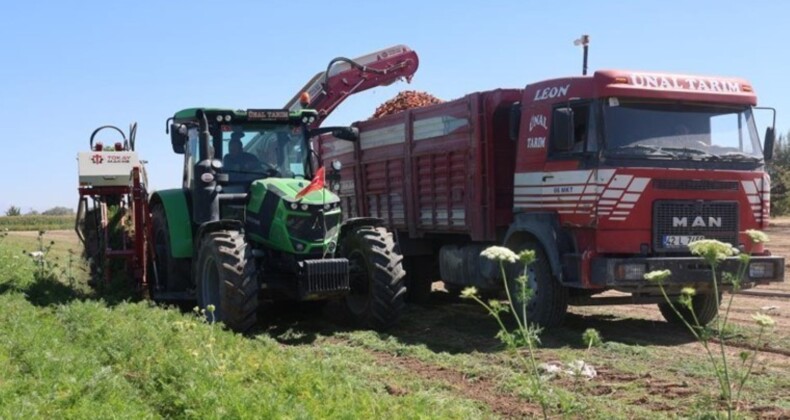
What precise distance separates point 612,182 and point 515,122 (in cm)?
164

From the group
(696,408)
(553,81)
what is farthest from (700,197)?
(696,408)

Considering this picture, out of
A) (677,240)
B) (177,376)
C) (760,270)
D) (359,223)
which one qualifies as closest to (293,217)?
(359,223)

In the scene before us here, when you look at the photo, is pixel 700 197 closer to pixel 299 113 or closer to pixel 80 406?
pixel 299 113

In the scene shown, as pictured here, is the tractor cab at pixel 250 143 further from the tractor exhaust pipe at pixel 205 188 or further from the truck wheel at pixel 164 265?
the truck wheel at pixel 164 265

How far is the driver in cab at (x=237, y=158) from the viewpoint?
9805 millimetres

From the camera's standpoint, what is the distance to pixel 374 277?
9.12 m

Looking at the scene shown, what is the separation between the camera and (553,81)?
9203mm

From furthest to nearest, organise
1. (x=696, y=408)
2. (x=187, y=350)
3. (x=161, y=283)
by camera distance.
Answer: (x=161, y=283)
(x=187, y=350)
(x=696, y=408)

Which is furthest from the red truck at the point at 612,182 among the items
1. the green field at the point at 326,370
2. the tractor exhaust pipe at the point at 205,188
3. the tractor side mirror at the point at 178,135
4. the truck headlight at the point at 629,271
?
the tractor side mirror at the point at 178,135

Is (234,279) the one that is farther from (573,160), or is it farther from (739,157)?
(739,157)

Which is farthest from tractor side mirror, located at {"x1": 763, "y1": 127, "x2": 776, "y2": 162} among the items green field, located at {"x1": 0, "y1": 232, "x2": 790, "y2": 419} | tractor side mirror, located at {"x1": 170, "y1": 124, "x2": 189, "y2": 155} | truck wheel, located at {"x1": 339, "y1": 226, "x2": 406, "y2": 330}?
tractor side mirror, located at {"x1": 170, "y1": 124, "x2": 189, "y2": 155}

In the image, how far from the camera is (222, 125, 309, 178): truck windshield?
9820mm

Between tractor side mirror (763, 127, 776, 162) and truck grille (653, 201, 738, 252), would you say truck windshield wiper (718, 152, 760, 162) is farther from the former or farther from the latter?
truck grille (653, 201, 738, 252)

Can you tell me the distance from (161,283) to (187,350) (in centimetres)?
450
